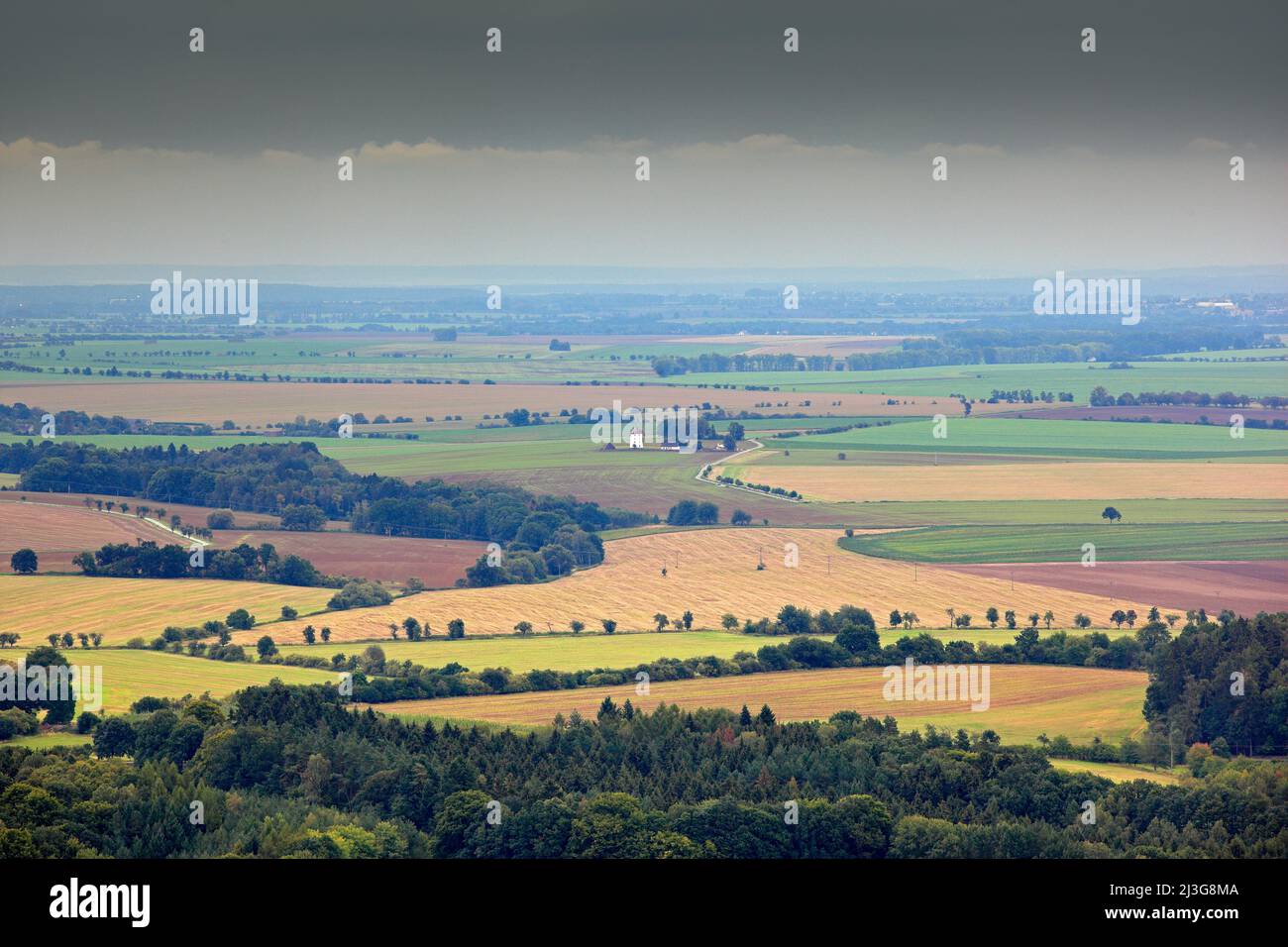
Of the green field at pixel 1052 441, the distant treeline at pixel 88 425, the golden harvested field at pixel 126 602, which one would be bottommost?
the golden harvested field at pixel 126 602

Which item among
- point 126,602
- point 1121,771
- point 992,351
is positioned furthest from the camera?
point 992,351

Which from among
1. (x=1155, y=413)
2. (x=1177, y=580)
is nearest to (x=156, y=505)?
(x=1177, y=580)

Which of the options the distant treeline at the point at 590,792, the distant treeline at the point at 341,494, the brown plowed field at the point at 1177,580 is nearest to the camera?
the distant treeline at the point at 590,792

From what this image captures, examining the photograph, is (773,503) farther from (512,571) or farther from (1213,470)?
(1213,470)

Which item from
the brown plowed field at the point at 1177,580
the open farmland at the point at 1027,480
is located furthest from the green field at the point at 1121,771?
the open farmland at the point at 1027,480

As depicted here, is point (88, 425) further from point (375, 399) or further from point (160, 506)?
point (160, 506)

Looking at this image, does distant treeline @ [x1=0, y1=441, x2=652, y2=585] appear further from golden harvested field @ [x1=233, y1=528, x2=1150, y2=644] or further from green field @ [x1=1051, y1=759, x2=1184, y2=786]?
green field @ [x1=1051, y1=759, x2=1184, y2=786]

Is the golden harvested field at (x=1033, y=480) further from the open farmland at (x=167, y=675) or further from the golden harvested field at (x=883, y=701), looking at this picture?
the open farmland at (x=167, y=675)

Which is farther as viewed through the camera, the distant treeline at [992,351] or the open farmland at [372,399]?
the distant treeline at [992,351]

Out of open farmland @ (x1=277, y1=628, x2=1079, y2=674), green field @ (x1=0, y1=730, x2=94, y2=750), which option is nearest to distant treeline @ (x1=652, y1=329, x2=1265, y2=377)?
open farmland @ (x1=277, y1=628, x2=1079, y2=674)
